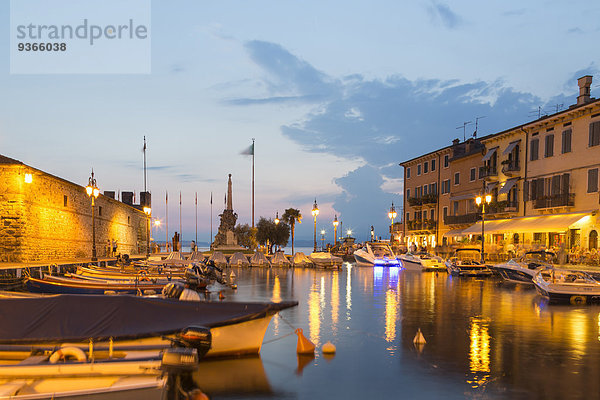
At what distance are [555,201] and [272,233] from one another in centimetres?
4528

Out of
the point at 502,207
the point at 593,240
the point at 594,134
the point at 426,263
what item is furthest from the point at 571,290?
the point at 502,207

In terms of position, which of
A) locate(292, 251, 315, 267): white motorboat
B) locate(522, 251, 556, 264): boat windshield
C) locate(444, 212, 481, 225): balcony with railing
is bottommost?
locate(292, 251, 315, 267): white motorboat

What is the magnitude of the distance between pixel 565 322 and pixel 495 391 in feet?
30.7

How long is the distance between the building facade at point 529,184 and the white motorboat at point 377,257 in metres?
8.25

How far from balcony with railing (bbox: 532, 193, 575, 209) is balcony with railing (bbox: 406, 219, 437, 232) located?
2213 centimetres

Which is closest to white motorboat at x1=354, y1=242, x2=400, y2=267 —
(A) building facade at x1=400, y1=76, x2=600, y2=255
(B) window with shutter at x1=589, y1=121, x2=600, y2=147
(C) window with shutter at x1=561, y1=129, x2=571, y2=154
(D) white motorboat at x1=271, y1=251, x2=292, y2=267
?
(A) building facade at x1=400, y1=76, x2=600, y2=255

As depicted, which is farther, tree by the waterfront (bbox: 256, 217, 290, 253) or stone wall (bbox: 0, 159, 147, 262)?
tree by the waterfront (bbox: 256, 217, 290, 253)

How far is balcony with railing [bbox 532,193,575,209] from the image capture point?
37.6 meters

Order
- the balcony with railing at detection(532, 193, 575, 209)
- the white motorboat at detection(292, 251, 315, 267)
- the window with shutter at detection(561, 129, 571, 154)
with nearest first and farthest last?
the balcony with railing at detection(532, 193, 575, 209) < the window with shutter at detection(561, 129, 571, 154) < the white motorboat at detection(292, 251, 315, 267)

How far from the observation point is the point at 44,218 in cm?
3525

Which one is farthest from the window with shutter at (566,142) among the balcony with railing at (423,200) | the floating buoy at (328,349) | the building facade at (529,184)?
the floating buoy at (328,349)

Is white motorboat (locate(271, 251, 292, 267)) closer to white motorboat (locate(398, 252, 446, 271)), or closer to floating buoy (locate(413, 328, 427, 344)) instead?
white motorboat (locate(398, 252, 446, 271))

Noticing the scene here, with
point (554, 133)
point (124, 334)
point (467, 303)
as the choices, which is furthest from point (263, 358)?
point (554, 133)

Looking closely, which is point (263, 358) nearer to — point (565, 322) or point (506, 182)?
point (565, 322)
